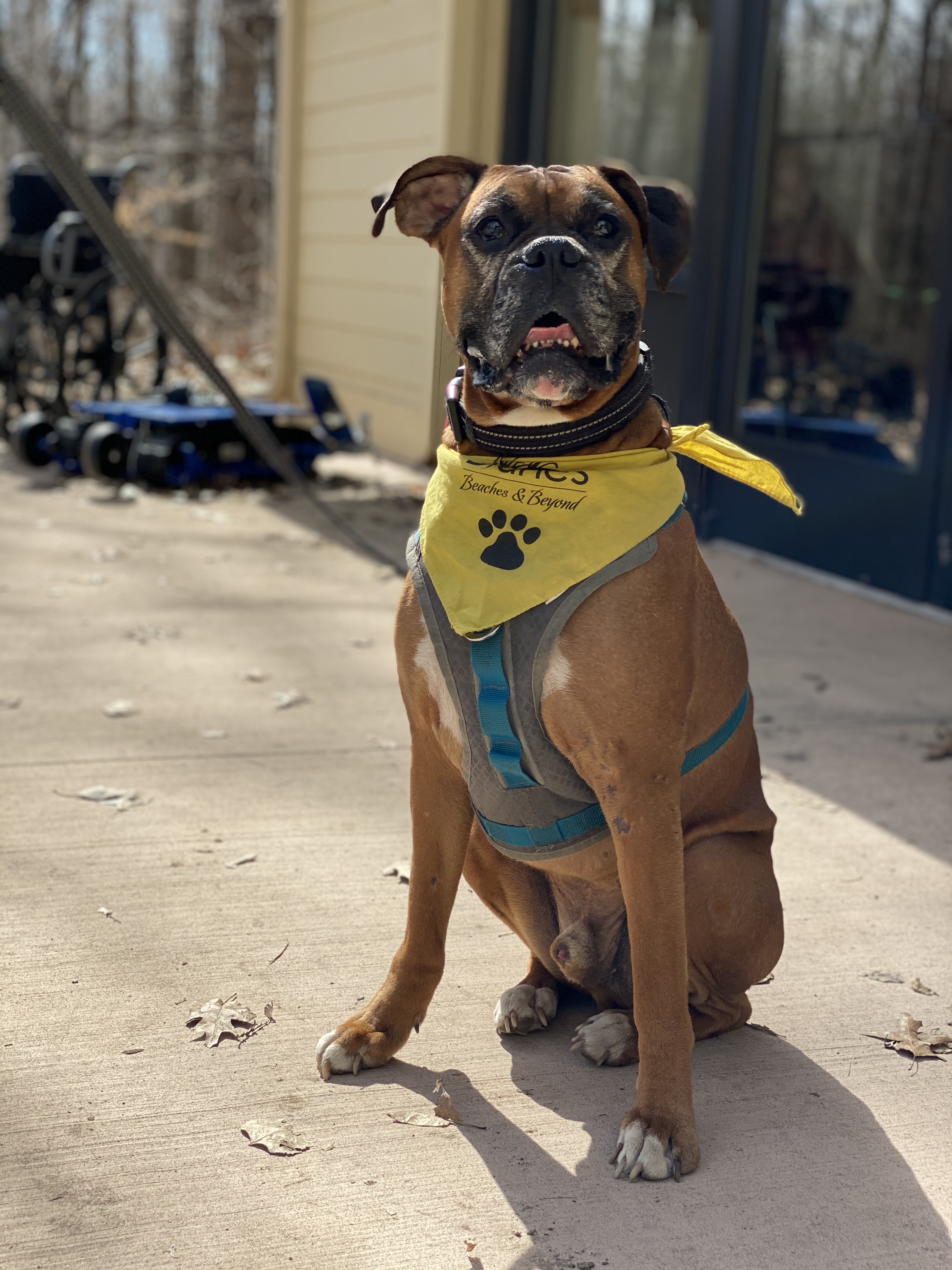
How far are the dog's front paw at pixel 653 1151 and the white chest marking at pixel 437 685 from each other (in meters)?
0.71

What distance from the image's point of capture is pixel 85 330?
920cm

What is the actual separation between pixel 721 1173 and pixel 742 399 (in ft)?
18.5

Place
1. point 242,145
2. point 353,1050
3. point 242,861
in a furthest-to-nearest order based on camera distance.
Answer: point 242,145
point 242,861
point 353,1050

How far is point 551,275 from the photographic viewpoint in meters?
2.07

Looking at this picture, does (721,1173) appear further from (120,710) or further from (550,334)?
(120,710)

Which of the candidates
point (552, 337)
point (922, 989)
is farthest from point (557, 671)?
point (922, 989)

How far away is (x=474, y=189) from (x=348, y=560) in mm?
4416

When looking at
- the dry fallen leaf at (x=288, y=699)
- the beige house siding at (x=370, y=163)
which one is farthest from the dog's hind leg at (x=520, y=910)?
the beige house siding at (x=370, y=163)

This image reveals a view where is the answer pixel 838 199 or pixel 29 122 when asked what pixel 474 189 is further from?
pixel 838 199

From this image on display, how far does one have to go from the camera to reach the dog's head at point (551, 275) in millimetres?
2076

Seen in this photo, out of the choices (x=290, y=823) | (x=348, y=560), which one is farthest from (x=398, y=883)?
(x=348, y=560)

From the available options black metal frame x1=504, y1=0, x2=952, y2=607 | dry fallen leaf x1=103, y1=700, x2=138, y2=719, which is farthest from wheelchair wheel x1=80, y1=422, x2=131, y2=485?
dry fallen leaf x1=103, y1=700, x2=138, y2=719

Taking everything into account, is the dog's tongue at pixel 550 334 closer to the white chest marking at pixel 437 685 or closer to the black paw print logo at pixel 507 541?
the black paw print logo at pixel 507 541

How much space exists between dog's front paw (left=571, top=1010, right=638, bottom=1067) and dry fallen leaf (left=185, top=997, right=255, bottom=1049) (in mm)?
661
